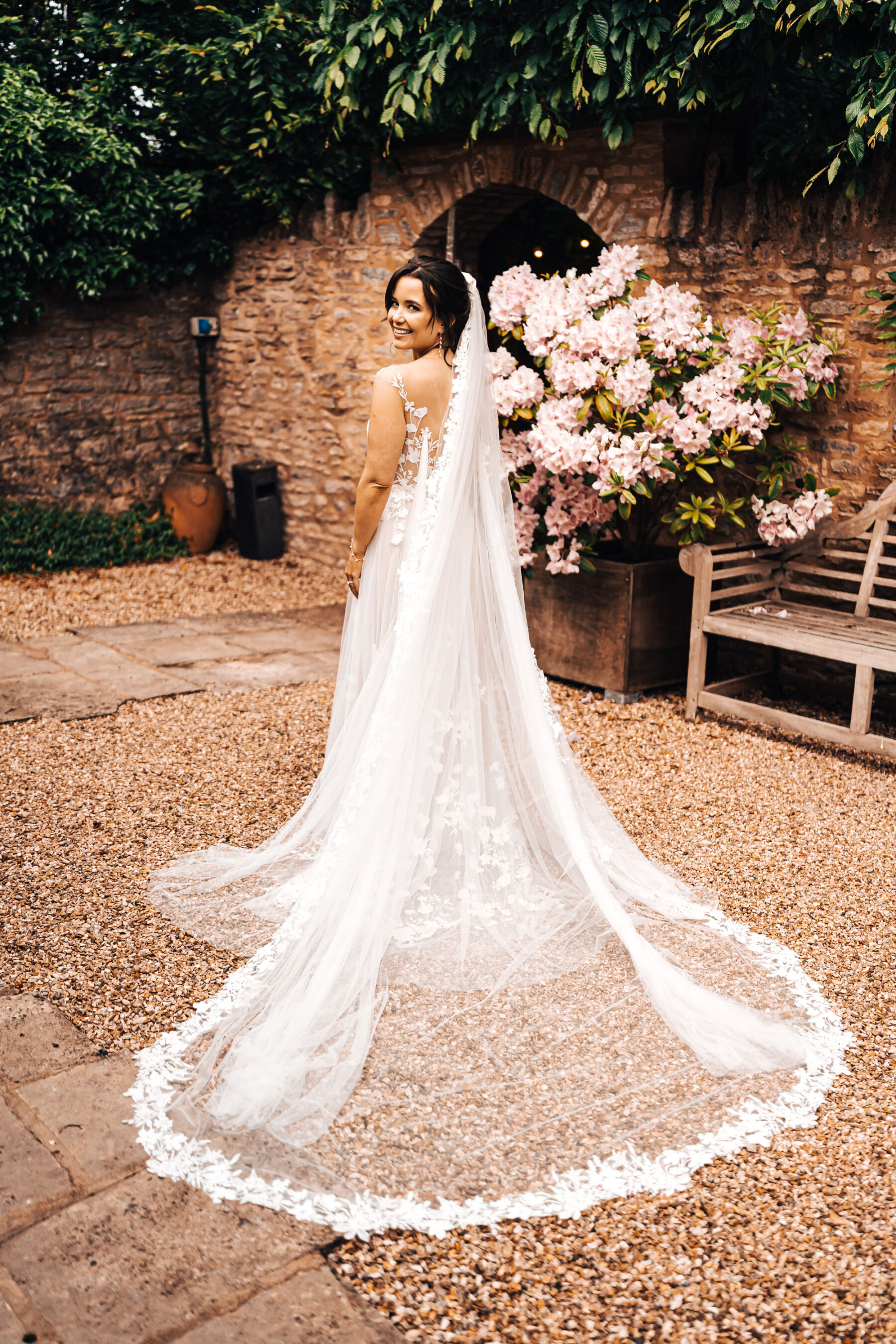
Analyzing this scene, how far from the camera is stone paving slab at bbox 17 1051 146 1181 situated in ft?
7.25

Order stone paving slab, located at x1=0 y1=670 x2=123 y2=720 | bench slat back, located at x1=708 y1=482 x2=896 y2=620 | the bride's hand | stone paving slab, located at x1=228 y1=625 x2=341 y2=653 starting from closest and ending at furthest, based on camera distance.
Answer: the bride's hand → bench slat back, located at x1=708 y1=482 x2=896 y2=620 → stone paving slab, located at x1=0 y1=670 x2=123 y2=720 → stone paving slab, located at x1=228 y1=625 x2=341 y2=653

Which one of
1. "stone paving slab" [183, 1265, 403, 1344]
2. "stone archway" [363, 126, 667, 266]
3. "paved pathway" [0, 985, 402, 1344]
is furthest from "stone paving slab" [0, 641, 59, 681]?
"stone paving slab" [183, 1265, 403, 1344]

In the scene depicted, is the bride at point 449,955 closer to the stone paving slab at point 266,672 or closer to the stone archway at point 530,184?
the stone paving slab at point 266,672

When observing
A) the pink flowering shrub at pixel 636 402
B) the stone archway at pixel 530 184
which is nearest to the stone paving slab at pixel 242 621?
the pink flowering shrub at pixel 636 402

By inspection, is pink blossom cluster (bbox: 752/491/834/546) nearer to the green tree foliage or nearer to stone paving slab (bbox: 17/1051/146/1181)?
the green tree foliage

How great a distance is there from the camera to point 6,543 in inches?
332

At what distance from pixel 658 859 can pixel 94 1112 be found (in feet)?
6.82

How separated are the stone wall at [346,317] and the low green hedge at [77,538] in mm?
187

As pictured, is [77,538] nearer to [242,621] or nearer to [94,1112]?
[242,621]

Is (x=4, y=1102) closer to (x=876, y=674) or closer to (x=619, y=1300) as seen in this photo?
(x=619, y=1300)

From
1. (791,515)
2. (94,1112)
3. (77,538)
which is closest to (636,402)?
(791,515)

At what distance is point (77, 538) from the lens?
8727 millimetres

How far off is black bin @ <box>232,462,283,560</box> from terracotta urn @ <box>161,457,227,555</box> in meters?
0.23

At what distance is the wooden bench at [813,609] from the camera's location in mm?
4758
